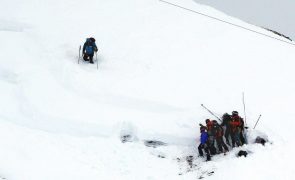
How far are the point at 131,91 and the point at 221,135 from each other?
5381mm

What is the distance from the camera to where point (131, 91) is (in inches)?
896

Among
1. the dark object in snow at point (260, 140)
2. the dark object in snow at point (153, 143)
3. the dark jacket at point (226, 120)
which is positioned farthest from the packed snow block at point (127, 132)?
the dark object in snow at point (260, 140)

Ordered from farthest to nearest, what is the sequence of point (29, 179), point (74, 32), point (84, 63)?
point (74, 32) → point (84, 63) → point (29, 179)

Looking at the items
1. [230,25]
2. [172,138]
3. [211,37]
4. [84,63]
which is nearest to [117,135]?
[172,138]

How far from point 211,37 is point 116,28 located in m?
5.76

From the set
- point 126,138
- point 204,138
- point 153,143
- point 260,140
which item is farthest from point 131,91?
point 260,140

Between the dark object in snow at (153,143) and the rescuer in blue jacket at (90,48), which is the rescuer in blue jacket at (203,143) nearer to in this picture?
the dark object in snow at (153,143)

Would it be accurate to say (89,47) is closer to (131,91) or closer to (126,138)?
(131,91)

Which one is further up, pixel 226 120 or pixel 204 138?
pixel 226 120

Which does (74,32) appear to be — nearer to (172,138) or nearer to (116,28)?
(116,28)

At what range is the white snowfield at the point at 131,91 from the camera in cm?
1805

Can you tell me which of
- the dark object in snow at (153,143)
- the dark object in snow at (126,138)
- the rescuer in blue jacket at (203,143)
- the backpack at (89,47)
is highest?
the backpack at (89,47)

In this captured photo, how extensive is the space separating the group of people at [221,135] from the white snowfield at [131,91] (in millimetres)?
459

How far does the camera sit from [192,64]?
26.4 metres
